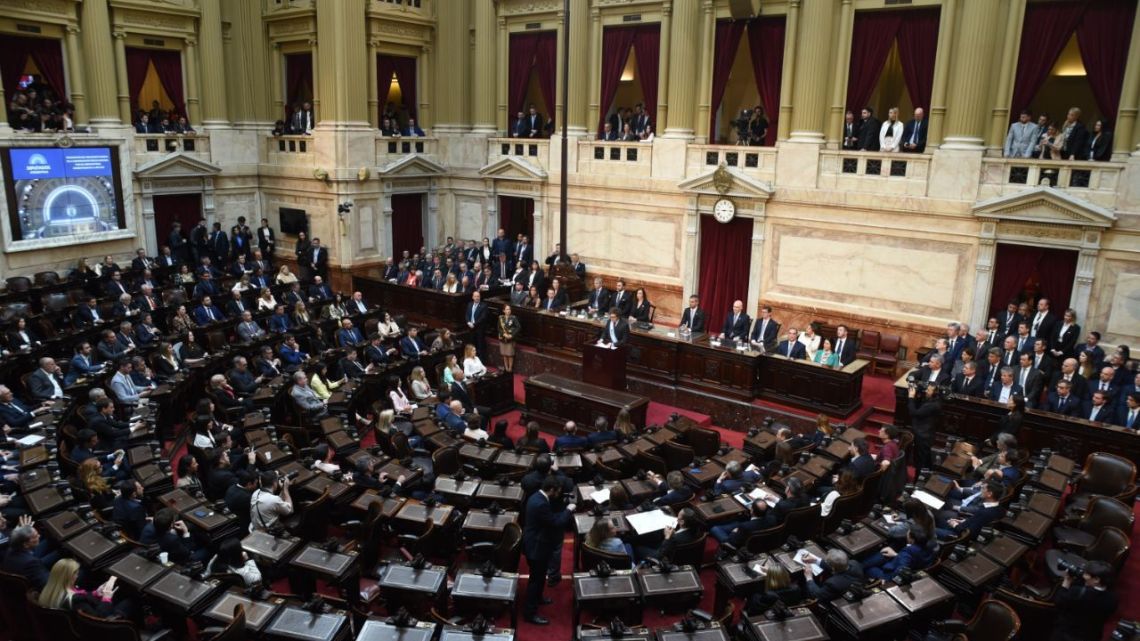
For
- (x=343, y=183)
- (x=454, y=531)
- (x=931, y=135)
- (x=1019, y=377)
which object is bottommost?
(x=454, y=531)

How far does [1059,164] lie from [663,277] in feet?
29.5

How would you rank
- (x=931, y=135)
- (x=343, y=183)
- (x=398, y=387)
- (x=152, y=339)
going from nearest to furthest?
(x=398, y=387)
(x=152, y=339)
(x=931, y=135)
(x=343, y=183)

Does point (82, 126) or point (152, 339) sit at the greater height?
point (82, 126)

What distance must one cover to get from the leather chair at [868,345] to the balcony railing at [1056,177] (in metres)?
3.52

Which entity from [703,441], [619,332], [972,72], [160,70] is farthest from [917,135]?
[160,70]

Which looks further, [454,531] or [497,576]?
[454,531]

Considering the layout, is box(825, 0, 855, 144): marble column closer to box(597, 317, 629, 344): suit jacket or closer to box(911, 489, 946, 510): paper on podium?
box(597, 317, 629, 344): suit jacket

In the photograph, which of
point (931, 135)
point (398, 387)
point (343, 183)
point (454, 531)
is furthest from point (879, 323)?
point (343, 183)

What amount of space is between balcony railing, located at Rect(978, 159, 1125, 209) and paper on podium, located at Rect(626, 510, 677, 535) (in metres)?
10.8

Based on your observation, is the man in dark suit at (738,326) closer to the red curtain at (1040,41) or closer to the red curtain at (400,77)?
the red curtain at (1040,41)

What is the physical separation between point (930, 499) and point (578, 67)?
15.3 meters

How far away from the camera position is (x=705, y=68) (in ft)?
64.8

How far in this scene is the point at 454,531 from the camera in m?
9.45

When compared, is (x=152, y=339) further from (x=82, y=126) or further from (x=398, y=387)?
(x=82, y=126)
